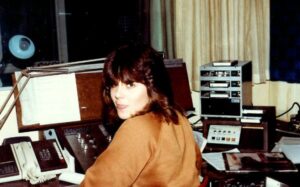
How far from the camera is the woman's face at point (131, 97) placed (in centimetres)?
132

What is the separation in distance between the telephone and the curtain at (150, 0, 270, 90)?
115 cm

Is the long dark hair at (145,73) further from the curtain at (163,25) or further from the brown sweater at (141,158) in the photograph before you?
the curtain at (163,25)

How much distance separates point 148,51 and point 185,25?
4.15ft

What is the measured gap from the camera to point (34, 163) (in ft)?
5.23

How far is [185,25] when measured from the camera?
2.56 meters

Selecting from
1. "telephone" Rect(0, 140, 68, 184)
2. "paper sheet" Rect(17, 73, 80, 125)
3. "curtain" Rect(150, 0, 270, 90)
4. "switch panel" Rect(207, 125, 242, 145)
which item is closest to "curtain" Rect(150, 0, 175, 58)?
"curtain" Rect(150, 0, 270, 90)

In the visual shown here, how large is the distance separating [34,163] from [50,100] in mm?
337

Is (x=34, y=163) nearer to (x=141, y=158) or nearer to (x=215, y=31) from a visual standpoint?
(x=141, y=158)

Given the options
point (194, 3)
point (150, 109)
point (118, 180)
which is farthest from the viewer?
Result: point (194, 3)

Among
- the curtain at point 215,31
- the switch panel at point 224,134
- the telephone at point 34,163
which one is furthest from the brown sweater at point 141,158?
the curtain at point 215,31

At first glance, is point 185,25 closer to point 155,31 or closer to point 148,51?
point 155,31

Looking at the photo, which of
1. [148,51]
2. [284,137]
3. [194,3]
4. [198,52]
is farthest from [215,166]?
[194,3]

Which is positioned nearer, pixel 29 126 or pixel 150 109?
pixel 150 109

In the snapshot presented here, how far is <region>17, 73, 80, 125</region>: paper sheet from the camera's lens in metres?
1.82
